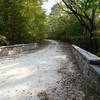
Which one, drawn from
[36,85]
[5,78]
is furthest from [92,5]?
[5,78]

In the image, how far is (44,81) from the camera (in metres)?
8.87

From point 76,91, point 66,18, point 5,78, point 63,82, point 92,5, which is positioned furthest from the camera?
point 66,18

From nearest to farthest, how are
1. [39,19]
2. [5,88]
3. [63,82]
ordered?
Result: [5,88], [63,82], [39,19]

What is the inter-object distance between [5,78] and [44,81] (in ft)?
5.55

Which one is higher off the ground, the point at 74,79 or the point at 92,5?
the point at 92,5

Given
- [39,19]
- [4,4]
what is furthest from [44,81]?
[39,19]

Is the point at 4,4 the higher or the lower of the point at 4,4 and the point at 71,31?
the higher

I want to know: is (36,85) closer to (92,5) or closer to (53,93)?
(53,93)


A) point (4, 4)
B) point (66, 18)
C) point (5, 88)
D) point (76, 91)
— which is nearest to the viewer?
point (76, 91)

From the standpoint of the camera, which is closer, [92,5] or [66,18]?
[92,5]

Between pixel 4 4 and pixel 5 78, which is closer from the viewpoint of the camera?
pixel 5 78

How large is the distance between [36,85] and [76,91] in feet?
5.19

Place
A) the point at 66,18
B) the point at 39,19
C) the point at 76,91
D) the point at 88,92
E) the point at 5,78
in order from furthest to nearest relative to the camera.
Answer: the point at 66,18 < the point at 39,19 < the point at 5,78 < the point at 76,91 < the point at 88,92

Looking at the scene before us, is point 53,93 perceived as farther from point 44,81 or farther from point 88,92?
point 44,81
